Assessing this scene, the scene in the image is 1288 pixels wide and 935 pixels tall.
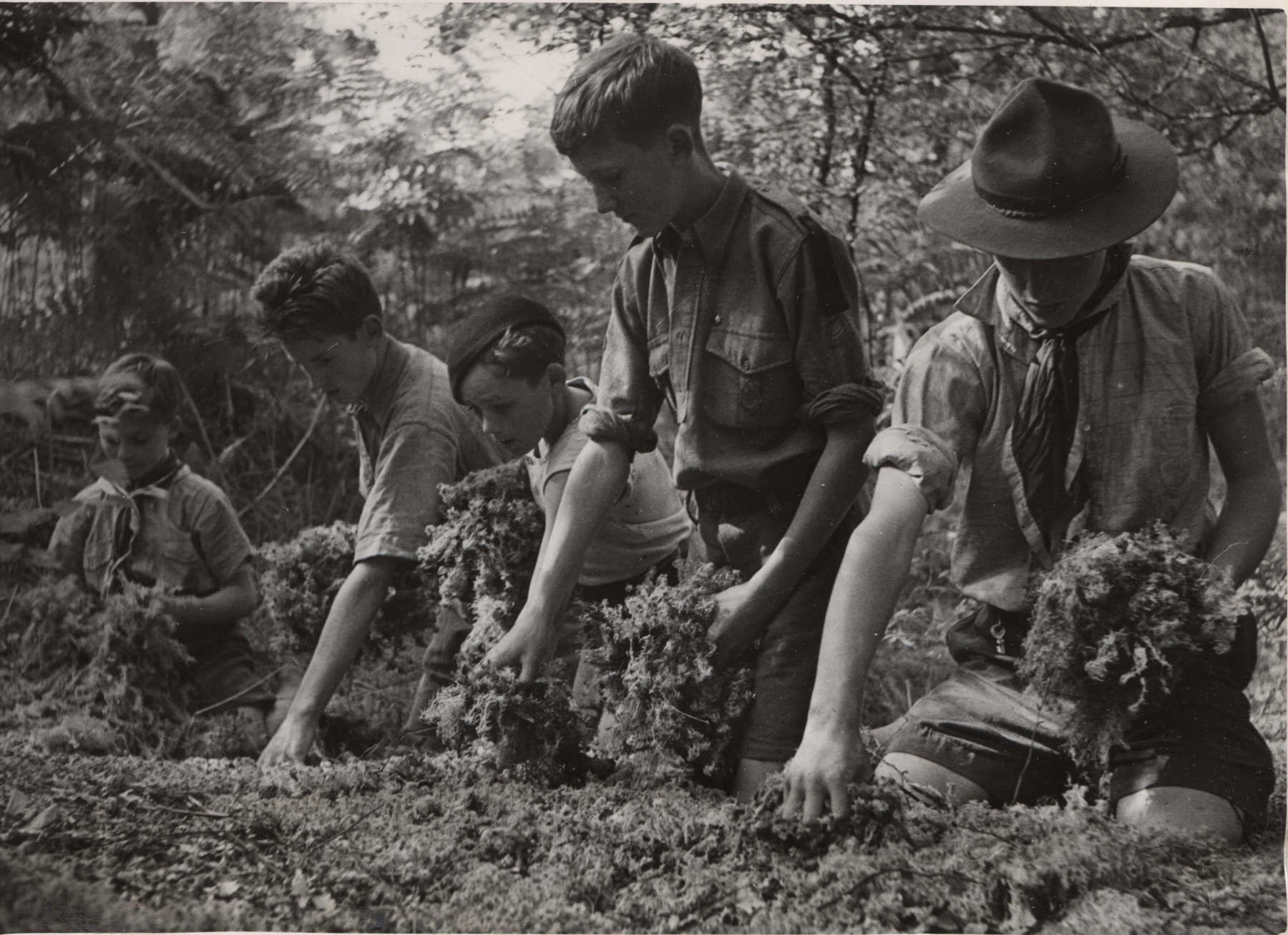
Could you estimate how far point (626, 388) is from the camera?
3887 millimetres

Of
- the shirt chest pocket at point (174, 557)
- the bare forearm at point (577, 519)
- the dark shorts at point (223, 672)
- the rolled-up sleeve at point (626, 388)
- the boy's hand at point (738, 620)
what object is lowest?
the dark shorts at point (223, 672)

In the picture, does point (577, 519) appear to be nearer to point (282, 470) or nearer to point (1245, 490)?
point (1245, 490)

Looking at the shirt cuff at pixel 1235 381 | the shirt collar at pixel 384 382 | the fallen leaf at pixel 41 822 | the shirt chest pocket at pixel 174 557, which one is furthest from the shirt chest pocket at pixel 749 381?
the shirt chest pocket at pixel 174 557

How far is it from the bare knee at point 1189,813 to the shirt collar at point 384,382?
3065mm

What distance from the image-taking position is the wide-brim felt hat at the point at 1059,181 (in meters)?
3.30

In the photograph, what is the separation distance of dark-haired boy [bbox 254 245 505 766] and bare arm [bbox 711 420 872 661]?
57.7 inches

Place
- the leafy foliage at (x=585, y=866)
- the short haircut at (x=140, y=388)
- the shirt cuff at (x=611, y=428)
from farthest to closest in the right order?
the short haircut at (x=140, y=388)
the shirt cuff at (x=611, y=428)
the leafy foliage at (x=585, y=866)

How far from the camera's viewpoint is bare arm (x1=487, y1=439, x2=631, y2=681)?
12.0 ft

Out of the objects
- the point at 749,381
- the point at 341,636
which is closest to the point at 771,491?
the point at 749,381

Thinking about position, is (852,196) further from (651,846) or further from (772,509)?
(651,846)

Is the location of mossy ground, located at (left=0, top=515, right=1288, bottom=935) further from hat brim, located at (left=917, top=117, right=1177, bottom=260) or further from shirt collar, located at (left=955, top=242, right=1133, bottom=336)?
hat brim, located at (left=917, top=117, right=1177, bottom=260)

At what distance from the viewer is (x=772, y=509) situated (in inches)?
150

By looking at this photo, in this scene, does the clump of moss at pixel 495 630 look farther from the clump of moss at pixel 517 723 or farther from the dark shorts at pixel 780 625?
the dark shorts at pixel 780 625

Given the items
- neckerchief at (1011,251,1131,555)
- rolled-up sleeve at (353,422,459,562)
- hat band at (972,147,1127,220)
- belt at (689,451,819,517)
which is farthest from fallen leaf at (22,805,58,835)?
hat band at (972,147,1127,220)
